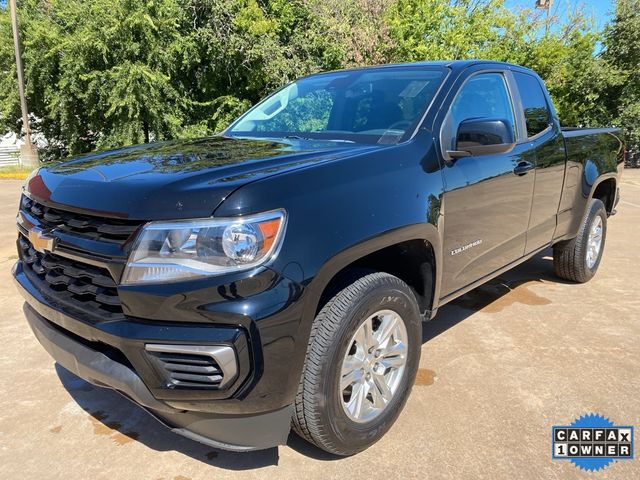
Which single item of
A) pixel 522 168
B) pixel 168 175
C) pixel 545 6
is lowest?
pixel 522 168

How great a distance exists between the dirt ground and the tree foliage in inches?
521

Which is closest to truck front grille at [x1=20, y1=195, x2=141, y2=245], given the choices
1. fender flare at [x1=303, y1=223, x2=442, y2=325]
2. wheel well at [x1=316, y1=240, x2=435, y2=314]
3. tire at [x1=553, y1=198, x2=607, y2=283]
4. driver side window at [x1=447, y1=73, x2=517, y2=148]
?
fender flare at [x1=303, y1=223, x2=442, y2=325]

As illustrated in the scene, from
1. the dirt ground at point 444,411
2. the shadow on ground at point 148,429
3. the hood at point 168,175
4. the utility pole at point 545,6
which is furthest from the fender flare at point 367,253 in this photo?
the utility pole at point 545,6

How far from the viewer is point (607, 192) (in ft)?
16.8

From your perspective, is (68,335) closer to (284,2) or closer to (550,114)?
(550,114)

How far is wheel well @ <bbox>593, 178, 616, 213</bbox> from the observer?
500 centimetres

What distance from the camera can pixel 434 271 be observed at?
107 inches

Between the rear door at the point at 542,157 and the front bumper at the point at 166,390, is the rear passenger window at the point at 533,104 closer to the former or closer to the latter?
the rear door at the point at 542,157

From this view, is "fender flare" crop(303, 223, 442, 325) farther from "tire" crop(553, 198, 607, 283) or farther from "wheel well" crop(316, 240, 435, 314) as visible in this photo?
"tire" crop(553, 198, 607, 283)

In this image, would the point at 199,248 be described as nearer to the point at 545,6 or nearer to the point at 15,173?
the point at 15,173

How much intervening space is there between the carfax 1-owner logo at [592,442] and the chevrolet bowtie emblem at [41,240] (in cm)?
249

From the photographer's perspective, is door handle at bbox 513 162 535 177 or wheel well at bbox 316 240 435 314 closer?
wheel well at bbox 316 240 435 314

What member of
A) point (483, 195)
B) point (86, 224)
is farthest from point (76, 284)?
point (483, 195)

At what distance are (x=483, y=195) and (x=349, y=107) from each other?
1.00 metres
